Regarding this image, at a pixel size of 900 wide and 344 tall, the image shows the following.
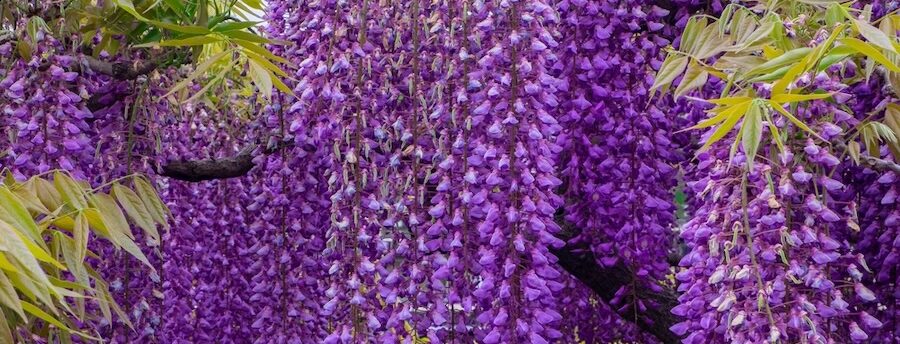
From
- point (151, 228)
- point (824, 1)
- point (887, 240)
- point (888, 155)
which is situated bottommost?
point (887, 240)

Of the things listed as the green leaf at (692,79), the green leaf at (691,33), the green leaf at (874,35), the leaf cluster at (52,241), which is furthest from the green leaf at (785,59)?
the leaf cluster at (52,241)

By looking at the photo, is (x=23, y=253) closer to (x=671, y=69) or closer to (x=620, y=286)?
(x=671, y=69)

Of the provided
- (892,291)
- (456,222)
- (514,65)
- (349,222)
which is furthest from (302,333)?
(892,291)

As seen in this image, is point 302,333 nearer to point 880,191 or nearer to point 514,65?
point 514,65

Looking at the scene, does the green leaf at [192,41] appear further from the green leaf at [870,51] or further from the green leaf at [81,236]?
the green leaf at [870,51]

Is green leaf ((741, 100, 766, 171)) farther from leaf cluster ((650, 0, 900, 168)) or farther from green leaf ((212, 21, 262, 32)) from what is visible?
green leaf ((212, 21, 262, 32))

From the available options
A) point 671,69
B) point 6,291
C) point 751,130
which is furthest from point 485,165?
point 6,291

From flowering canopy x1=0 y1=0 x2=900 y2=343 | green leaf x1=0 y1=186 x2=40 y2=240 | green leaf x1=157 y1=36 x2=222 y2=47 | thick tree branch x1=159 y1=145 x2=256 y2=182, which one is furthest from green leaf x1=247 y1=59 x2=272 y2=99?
thick tree branch x1=159 y1=145 x2=256 y2=182
